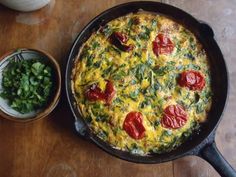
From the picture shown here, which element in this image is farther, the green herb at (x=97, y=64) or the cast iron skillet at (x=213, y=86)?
the green herb at (x=97, y=64)

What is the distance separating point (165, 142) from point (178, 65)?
1.40 ft

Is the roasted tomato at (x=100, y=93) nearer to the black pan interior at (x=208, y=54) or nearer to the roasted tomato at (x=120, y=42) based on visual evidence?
the black pan interior at (x=208, y=54)

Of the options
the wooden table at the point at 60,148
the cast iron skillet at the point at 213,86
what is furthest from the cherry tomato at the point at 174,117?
the wooden table at the point at 60,148

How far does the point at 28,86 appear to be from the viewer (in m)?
2.46

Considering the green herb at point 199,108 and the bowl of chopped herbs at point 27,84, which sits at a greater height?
the bowl of chopped herbs at point 27,84

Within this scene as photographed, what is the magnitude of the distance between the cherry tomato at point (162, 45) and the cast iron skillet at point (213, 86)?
16 centimetres

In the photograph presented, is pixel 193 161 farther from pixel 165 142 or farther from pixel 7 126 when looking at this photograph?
pixel 7 126

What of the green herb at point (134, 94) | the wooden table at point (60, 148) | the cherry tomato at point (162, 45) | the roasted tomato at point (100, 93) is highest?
the cherry tomato at point (162, 45)

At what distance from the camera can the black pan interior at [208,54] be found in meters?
2.35

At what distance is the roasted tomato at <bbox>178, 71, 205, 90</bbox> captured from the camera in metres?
2.43

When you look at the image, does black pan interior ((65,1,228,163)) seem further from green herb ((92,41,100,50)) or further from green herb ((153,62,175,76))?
green herb ((153,62,175,76))

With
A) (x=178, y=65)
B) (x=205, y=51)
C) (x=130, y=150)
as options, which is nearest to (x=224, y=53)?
(x=205, y=51)

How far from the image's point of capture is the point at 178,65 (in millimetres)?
2479

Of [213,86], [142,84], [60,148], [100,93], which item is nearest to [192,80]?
[213,86]
